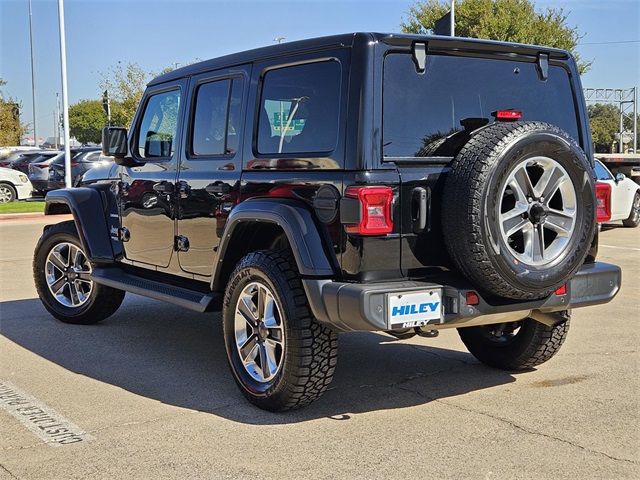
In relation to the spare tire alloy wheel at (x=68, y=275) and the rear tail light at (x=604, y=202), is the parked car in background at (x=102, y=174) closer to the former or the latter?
the spare tire alloy wheel at (x=68, y=275)

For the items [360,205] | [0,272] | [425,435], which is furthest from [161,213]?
[0,272]

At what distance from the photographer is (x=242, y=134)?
4.84m

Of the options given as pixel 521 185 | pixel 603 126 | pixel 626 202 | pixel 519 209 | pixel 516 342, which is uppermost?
pixel 603 126

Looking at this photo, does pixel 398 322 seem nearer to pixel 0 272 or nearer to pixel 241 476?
pixel 241 476

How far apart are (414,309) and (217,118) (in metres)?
2.07

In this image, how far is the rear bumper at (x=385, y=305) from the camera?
Result: 3.77 meters

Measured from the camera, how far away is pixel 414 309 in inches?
152

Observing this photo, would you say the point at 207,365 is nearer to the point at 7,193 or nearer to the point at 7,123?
the point at 7,193

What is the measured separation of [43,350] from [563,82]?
410 cm

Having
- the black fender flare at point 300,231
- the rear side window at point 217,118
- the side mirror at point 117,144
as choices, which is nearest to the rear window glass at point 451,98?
the black fender flare at point 300,231

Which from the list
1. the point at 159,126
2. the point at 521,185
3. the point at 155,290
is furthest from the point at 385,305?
the point at 159,126

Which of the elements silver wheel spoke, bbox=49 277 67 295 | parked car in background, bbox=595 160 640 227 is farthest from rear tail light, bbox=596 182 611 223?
parked car in background, bbox=595 160 640 227

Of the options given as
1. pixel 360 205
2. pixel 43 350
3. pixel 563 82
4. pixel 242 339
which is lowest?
pixel 43 350

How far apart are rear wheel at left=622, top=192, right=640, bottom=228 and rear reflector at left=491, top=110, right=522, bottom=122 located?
12043 millimetres
